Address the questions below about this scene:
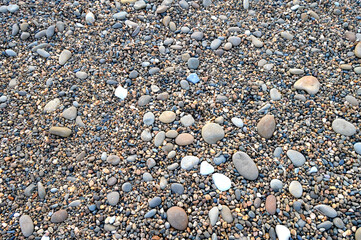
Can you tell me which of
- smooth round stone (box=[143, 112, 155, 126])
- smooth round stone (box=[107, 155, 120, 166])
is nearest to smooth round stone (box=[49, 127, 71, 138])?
smooth round stone (box=[107, 155, 120, 166])

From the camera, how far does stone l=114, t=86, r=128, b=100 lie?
2.02m

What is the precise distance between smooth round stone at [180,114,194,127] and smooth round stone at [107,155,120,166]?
1.40 ft

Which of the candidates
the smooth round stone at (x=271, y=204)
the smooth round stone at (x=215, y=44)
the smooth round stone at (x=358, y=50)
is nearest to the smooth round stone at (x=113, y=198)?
the smooth round stone at (x=271, y=204)

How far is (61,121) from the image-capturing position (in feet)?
6.39

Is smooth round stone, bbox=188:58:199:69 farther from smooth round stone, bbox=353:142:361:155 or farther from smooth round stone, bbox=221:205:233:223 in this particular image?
smooth round stone, bbox=353:142:361:155

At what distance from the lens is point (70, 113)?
6.44ft

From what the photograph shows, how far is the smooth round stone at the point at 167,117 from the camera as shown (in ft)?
6.21

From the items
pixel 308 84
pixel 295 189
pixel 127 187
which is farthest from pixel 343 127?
pixel 127 187

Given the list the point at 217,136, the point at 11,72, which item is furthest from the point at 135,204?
the point at 11,72

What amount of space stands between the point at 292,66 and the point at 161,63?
2.85ft

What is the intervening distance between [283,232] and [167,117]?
881 millimetres

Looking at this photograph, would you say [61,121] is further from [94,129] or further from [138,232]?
[138,232]

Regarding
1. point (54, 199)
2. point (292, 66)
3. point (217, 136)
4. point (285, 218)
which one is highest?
point (292, 66)

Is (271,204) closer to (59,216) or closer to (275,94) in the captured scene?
(275,94)
